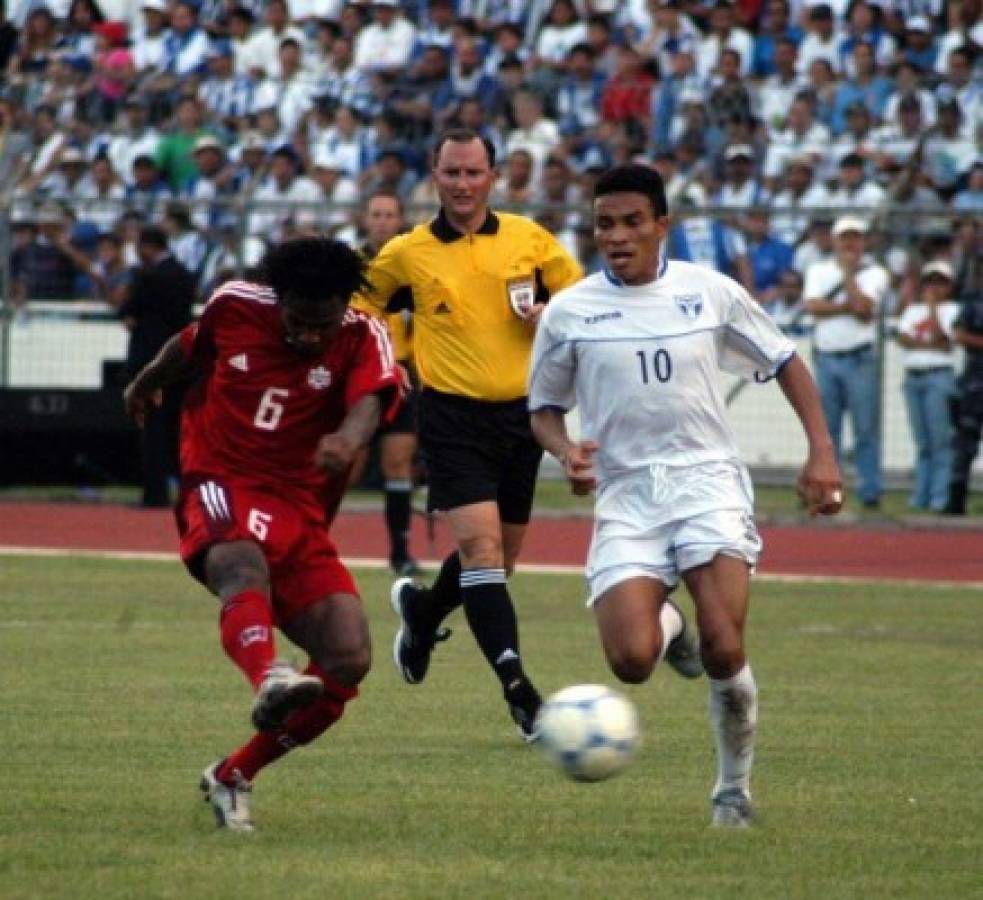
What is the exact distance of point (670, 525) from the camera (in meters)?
8.30

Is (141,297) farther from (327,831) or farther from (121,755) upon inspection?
(327,831)

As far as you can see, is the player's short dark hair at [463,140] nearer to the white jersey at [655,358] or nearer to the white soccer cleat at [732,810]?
the white jersey at [655,358]

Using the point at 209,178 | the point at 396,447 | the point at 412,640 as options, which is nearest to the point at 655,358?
the point at 412,640

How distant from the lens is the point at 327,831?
26.1 feet

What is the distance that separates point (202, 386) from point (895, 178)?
1608 centimetres

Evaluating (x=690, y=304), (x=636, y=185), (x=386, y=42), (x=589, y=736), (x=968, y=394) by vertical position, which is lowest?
(x=968, y=394)

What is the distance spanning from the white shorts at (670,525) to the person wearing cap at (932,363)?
567 inches

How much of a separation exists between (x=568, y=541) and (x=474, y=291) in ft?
33.2

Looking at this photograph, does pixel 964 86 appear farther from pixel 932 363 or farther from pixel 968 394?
pixel 968 394

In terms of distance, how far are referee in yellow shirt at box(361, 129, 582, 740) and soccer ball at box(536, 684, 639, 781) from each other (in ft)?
Result: 9.08

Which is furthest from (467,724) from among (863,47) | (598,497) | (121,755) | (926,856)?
(863,47)

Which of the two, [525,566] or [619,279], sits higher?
[619,279]

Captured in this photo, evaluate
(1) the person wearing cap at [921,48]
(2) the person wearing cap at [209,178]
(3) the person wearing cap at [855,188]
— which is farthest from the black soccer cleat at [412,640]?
(1) the person wearing cap at [921,48]

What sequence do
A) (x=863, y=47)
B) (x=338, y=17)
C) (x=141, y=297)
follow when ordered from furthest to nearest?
(x=338, y=17), (x=863, y=47), (x=141, y=297)
